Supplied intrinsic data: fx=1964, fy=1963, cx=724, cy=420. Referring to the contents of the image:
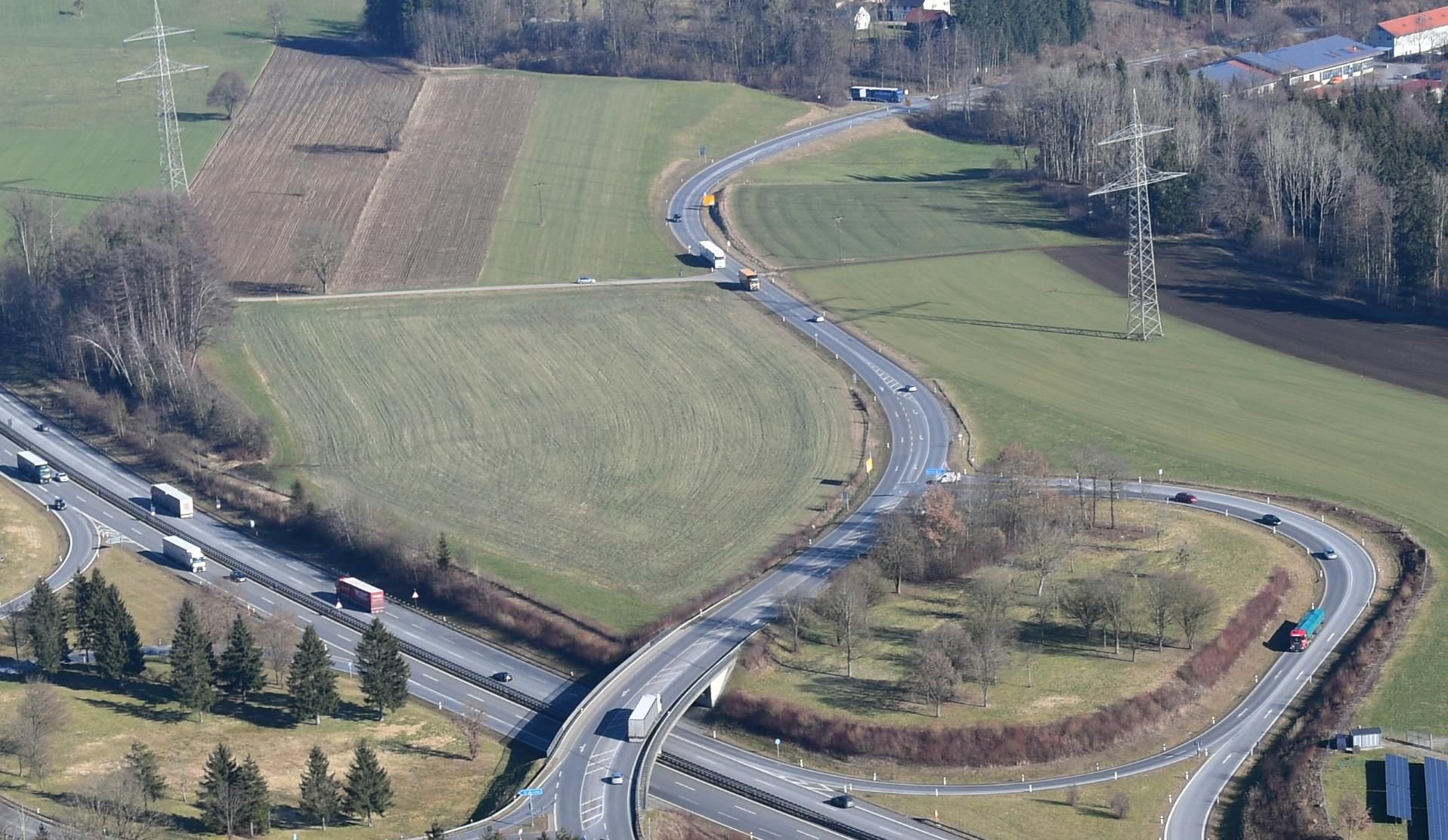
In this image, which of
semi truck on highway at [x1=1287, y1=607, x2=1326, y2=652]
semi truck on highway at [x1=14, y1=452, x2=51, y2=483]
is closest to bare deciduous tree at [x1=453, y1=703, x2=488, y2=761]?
semi truck on highway at [x1=1287, y1=607, x2=1326, y2=652]

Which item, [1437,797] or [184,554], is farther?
[184,554]

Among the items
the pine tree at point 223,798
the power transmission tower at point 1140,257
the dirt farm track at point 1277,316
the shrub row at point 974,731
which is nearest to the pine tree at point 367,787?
the pine tree at point 223,798

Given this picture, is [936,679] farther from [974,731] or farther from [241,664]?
[241,664]

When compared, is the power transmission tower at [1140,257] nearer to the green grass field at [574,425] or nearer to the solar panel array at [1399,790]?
the green grass field at [574,425]

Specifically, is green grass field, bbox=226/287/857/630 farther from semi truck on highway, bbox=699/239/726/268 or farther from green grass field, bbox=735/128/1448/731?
green grass field, bbox=735/128/1448/731

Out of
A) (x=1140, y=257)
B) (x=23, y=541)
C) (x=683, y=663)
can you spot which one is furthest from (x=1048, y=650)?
(x=23, y=541)

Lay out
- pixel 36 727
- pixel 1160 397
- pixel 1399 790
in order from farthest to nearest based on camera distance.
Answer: pixel 1160 397, pixel 36 727, pixel 1399 790
